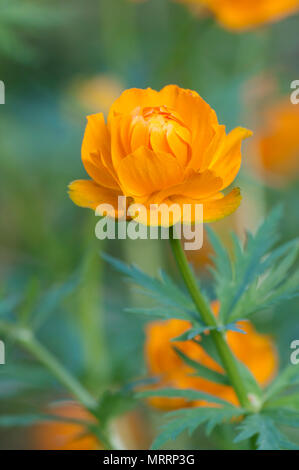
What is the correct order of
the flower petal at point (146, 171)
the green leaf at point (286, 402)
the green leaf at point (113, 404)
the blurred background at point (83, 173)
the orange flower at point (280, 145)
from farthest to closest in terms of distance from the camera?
the orange flower at point (280, 145) < the blurred background at point (83, 173) < the green leaf at point (113, 404) < the green leaf at point (286, 402) < the flower petal at point (146, 171)

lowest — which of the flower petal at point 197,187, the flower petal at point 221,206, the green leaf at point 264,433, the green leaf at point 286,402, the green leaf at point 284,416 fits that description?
the green leaf at point 264,433

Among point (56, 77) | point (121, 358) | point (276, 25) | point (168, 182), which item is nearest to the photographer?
point (168, 182)

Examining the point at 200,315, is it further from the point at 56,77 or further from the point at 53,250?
the point at 56,77

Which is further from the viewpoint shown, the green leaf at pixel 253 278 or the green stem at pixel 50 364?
the green stem at pixel 50 364

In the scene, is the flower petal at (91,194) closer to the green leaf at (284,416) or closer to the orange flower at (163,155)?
the orange flower at (163,155)

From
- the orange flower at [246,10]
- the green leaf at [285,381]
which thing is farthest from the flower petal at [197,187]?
the orange flower at [246,10]

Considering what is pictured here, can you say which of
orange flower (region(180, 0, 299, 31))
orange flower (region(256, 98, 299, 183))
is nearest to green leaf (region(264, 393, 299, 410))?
orange flower (region(180, 0, 299, 31))

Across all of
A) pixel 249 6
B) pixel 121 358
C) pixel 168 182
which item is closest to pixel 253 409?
pixel 168 182

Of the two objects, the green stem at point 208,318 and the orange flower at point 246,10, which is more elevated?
the orange flower at point 246,10
